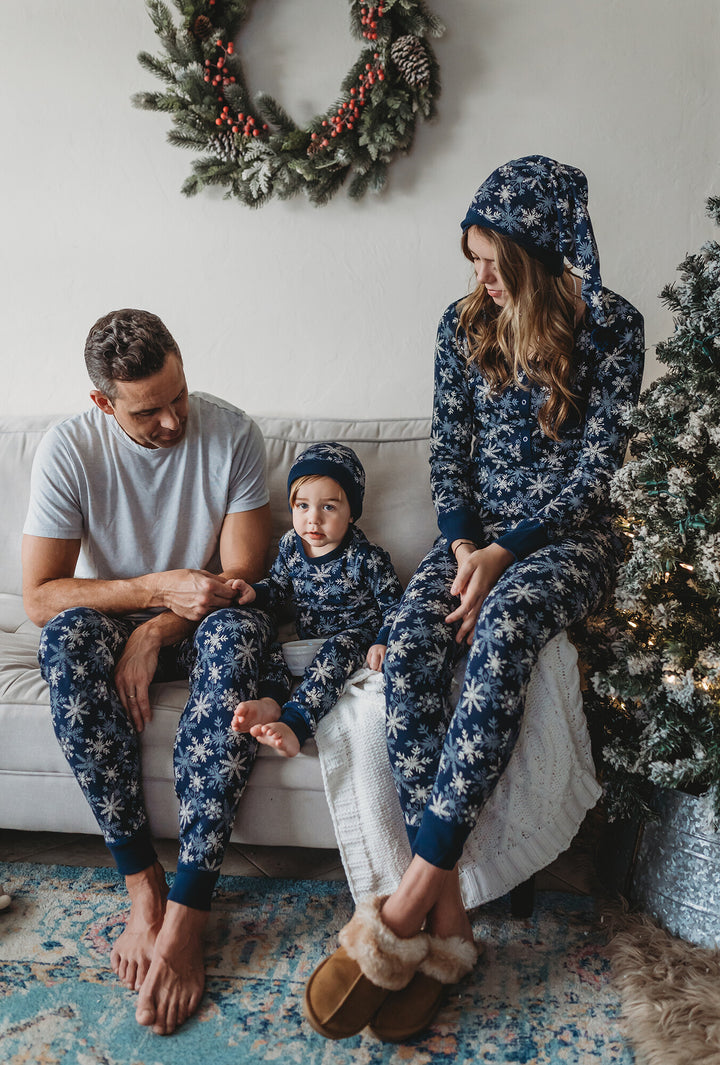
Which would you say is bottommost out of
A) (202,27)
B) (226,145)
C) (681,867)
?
(681,867)

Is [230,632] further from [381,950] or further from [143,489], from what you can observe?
[381,950]

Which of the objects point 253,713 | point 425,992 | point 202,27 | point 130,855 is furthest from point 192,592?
point 202,27

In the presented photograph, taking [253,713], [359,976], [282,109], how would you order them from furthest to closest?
[282,109] < [253,713] < [359,976]

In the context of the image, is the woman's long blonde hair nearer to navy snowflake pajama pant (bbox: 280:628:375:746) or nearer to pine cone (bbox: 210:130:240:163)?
navy snowflake pajama pant (bbox: 280:628:375:746)

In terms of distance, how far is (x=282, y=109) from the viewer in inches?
84.6

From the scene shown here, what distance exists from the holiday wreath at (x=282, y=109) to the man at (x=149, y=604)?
724 mm

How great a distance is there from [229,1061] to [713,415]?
1218 millimetres

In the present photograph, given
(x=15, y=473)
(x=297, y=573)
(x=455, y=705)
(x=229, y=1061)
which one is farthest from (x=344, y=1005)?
(x=15, y=473)

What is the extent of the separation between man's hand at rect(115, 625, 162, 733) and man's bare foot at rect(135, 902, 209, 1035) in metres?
0.33

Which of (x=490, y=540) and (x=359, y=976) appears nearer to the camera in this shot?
(x=359, y=976)

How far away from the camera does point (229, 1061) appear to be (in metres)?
1.21

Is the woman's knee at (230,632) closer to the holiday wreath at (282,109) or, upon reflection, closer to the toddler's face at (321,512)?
the toddler's face at (321,512)

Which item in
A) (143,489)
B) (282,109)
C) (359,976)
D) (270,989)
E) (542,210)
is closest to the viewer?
(359,976)

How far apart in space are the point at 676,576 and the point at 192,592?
0.90 meters
